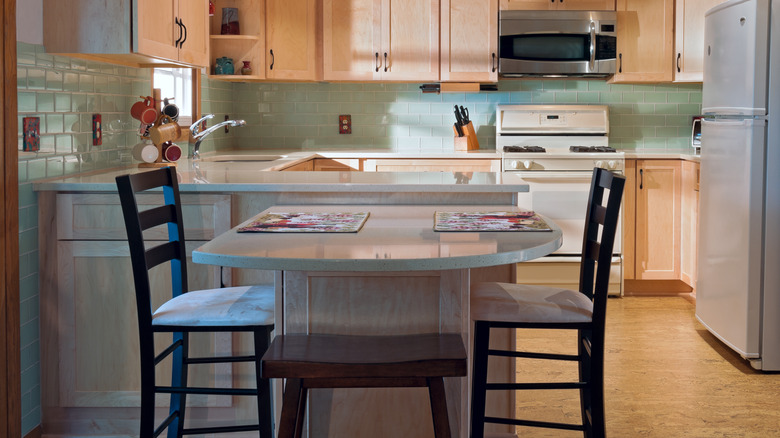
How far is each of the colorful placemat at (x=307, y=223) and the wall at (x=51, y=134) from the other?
0.94 m

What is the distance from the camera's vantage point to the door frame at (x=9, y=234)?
2.60 m

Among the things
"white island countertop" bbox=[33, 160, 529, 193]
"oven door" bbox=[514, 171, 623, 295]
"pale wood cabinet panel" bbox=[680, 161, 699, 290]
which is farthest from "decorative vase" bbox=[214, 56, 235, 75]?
"pale wood cabinet panel" bbox=[680, 161, 699, 290]

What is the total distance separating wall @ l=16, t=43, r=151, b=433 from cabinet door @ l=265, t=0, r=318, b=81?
1.66 m

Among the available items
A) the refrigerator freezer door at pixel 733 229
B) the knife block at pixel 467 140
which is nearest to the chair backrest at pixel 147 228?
the refrigerator freezer door at pixel 733 229

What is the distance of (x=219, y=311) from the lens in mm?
2143

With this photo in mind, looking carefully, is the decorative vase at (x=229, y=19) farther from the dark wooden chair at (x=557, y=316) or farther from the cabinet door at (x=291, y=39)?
the dark wooden chair at (x=557, y=316)

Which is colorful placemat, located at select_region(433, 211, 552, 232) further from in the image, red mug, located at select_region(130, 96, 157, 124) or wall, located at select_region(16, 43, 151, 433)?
red mug, located at select_region(130, 96, 157, 124)

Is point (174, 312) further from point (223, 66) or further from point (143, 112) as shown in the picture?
point (223, 66)

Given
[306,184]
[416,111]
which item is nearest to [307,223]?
[306,184]

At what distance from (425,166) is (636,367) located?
78.4 inches

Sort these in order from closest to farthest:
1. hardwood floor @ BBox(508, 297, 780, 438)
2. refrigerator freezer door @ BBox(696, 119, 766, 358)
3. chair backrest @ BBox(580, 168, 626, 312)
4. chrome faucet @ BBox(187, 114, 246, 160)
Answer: chair backrest @ BBox(580, 168, 626, 312), hardwood floor @ BBox(508, 297, 780, 438), refrigerator freezer door @ BBox(696, 119, 766, 358), chrome faucet @ BBox(187, 114, 246, 160)

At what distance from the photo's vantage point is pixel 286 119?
19.1ft

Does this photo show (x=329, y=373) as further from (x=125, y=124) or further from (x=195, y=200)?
(x=125, y=124)

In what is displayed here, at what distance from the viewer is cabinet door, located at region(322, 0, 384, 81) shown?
532cm
